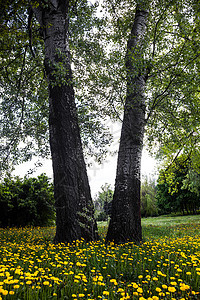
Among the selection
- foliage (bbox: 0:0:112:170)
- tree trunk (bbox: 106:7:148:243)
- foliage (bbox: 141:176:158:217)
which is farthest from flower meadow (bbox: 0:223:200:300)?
foliage (bbox: 141:176:158:217)

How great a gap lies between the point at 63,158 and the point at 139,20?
5114 mm

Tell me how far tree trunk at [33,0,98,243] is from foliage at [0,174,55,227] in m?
6.28

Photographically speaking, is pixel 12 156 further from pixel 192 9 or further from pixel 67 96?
pixel 192 9

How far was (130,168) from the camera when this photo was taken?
5.74 metres

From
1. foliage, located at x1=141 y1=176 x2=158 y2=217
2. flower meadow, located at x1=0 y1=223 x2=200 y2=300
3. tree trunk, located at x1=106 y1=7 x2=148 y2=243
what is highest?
tree trunk, located at x1=106 y1=7 x2=148 y2=243

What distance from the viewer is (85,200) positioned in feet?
17.4

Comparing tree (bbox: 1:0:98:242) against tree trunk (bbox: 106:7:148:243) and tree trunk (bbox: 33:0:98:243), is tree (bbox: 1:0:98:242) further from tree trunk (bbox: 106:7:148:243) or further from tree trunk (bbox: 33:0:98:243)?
tree trunk (bbox: 106:7:148:243)

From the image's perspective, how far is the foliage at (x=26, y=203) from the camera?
11297 mm

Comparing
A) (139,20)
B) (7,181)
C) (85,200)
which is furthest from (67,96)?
(7,181)

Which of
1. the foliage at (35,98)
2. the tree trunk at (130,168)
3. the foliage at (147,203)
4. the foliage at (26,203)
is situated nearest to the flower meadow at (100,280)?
the tree trunk at (130,168)

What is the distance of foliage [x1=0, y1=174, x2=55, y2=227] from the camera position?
37.1 ft

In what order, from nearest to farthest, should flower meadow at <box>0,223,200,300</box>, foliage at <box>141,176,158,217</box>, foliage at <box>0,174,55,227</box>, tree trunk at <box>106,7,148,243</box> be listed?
flower meadow at <box>0,223,200,300</box> < tree trunk at <box>106,7,148,243</box> < foliage at <box>0,174,55,227</box> < foliage at <box>141,176,158,217</box>

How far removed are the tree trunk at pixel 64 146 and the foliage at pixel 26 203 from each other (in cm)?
628

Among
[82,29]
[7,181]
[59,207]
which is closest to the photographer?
[59,207]
